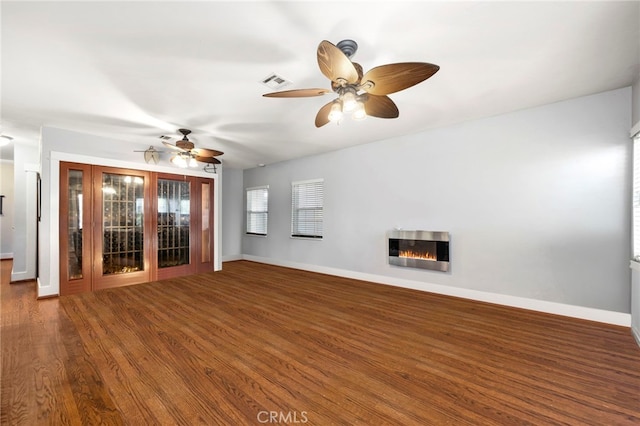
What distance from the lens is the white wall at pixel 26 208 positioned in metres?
5.49

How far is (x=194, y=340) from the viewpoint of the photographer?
2.78 meters

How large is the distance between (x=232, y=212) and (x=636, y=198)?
8.17 m

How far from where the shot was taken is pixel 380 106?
2.67 m

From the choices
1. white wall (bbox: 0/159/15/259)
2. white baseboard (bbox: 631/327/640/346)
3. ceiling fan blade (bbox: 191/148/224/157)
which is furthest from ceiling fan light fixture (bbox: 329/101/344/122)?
white wall (bbox: 0/159/15/259)

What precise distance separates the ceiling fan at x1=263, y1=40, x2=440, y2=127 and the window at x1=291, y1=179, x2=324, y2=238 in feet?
12.6

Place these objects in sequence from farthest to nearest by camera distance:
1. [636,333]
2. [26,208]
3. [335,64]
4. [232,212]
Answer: [232,212] < [26,208] < [636,333] < [335,64]

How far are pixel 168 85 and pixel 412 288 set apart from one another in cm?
469

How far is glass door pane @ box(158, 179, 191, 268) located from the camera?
5.79m

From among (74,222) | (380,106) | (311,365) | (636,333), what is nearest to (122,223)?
(74,222)

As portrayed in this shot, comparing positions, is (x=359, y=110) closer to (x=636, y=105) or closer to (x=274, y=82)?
(x=274, y=82)

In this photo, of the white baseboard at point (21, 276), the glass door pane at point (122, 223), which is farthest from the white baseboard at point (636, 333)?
the white baseboard at point (21, 276)

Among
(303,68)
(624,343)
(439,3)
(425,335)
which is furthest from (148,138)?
(624,343)

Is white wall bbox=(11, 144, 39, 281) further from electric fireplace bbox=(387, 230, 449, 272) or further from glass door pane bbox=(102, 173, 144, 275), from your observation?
electric fireplace bbox=(387, 230, 449, 272)

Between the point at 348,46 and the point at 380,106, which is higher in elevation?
the point at 348,46
